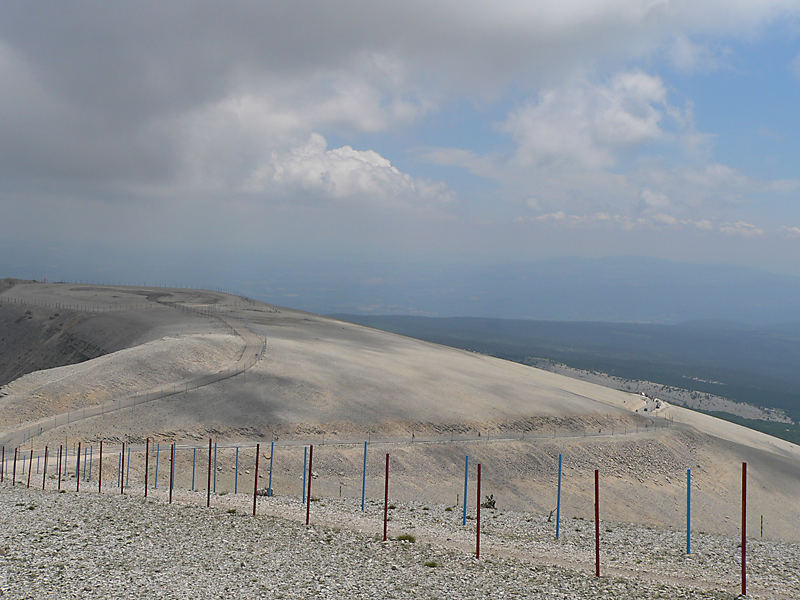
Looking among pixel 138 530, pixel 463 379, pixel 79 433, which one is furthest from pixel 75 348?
pixel 138 530

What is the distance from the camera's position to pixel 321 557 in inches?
890

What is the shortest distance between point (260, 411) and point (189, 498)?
2940cm

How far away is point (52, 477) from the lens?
38125mm

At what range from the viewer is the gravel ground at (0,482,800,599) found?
1967 cm

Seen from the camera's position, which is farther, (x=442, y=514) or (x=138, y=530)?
(x=442, y=514)

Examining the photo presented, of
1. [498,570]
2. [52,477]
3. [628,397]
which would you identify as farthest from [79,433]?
[628,397]

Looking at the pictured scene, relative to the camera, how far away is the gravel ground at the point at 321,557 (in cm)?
1967

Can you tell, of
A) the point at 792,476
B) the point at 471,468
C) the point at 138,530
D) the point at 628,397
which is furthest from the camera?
the point at 628,397

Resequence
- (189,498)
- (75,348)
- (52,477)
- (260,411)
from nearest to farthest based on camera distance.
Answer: (189,498), (52,477), (260,411), (75,348)

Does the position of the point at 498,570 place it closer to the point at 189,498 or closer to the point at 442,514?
the point at 442,514

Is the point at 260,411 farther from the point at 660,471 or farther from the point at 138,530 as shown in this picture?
the point at 660,471

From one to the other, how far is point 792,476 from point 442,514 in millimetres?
59271

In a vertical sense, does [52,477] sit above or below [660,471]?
above

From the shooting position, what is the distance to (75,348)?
9444 cm
